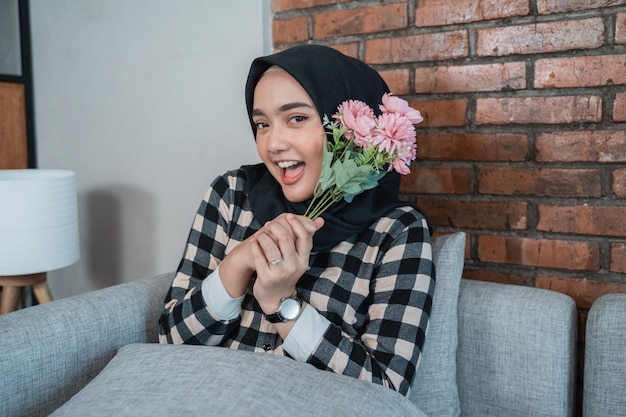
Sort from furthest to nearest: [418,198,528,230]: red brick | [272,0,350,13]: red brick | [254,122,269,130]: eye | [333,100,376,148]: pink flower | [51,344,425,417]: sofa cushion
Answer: [272,0,350,13]: red brick → [418,198,528,230]: red brick → [254,122,269,130]: eye → [333,100,376,148]: pink flower → [51,344,425,417]: sofa cushion

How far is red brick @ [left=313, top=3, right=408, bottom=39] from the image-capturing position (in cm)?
174

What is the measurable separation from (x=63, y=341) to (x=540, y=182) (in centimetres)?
124

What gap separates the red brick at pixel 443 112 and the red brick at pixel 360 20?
24 cm

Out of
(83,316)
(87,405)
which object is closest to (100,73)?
(83,316)

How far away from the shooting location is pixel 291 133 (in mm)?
1338

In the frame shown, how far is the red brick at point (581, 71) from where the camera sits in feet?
4.79

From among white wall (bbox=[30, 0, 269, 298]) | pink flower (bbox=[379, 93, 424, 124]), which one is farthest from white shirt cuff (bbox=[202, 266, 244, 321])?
white wall (bbox=[30, 0, 269, 298])

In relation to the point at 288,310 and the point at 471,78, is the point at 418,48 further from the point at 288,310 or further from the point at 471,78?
the point at 288,310

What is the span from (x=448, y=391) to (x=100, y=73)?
1890mm

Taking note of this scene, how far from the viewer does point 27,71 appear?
2639 mm

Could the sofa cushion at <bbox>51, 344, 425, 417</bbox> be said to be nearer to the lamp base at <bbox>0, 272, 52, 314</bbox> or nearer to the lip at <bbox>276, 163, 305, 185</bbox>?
the lip at <bbox>276, 163, 305, 185</bbox>

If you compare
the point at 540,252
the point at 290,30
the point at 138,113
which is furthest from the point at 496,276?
the point at 138,113

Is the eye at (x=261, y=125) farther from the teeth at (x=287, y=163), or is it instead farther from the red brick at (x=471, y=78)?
the red brick at (x=471, y=78)

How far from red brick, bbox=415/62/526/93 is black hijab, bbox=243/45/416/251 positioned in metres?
0.30
